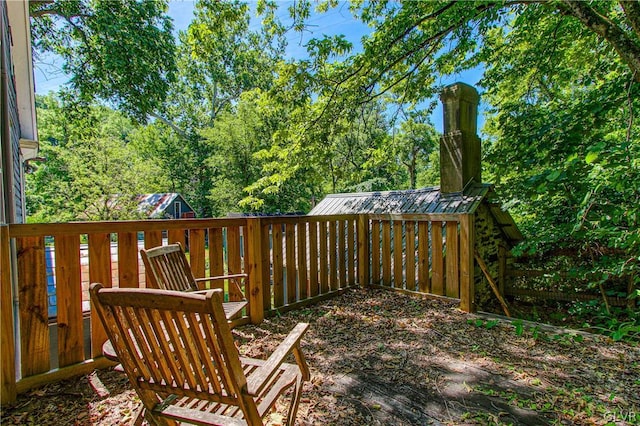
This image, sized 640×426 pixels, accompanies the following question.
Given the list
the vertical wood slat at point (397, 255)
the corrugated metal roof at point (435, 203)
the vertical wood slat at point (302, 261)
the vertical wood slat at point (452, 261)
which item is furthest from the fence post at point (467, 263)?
the vertical wood slat at point (302, 261)

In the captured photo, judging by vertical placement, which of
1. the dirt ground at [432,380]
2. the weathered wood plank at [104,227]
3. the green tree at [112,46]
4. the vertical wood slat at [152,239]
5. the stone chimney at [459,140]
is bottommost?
the dirt ground at [432,380]

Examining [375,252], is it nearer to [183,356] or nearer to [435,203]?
[435,203]

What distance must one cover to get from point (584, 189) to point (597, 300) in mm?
1628

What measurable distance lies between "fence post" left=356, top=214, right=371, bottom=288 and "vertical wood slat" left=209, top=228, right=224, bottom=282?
2.20 metres

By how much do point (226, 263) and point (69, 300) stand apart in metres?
1.76

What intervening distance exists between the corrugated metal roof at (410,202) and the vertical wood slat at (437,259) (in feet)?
1.55

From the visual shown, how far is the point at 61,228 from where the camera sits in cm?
217

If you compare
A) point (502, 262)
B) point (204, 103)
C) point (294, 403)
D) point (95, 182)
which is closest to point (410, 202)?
point (502, 262)

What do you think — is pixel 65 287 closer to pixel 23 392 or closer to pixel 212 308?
pixel 23 392

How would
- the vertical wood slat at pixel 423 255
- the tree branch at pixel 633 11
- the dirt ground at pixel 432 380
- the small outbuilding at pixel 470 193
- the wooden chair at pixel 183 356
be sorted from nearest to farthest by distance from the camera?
the wooden chair at pixel 183 356, the dirt ground at pixel 432 380, the tree branch at pixel 633 11, the vertical wood slat at pixel 423 255, the small outbuilding at pixel 470 193

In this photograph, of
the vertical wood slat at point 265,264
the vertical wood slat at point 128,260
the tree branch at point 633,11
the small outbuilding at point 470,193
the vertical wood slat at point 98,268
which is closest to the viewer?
the vertical wood slat at point 98,268

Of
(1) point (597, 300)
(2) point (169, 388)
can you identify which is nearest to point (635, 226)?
(1) point (597, 300)

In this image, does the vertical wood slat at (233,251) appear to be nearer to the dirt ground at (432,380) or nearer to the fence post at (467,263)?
the dirt ground at (432,380)

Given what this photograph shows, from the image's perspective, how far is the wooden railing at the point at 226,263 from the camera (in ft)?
6.79
